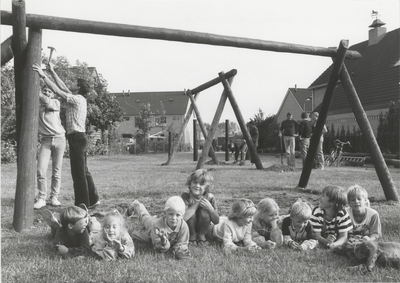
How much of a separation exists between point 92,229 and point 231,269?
52.7 inches

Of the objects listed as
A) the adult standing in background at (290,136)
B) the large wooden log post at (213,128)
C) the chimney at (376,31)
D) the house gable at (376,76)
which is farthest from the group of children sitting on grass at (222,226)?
the chimney at (376,31)

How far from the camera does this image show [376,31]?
25.8 m

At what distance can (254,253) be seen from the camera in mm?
3410

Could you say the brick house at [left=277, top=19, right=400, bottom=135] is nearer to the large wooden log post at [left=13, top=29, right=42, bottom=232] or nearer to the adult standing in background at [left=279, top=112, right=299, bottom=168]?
the adult standing in background at [left=279, top=112, right=299, bottom=168]

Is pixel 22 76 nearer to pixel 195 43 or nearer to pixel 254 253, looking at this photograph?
pixel 195 43

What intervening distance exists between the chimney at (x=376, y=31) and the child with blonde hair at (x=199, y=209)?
25580 mm

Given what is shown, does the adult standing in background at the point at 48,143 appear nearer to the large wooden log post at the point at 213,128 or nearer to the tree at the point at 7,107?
the large wooden log post at the point at 213,128

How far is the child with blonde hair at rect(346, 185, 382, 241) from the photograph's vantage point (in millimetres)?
3709

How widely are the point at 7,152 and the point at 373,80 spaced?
18.9m

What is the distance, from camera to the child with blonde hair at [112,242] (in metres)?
3.17

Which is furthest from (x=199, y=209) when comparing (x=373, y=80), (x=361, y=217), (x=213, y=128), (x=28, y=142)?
(x=373, y=80)

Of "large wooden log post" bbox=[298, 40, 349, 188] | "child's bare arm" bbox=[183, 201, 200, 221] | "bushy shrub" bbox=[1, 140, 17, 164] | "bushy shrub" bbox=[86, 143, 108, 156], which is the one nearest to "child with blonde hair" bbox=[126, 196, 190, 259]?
"child's bare arm" bbox=[183, 201, 200, 221]

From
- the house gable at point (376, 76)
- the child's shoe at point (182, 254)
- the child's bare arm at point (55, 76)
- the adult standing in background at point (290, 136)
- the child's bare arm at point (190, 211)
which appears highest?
the house gable at point (376, 76)

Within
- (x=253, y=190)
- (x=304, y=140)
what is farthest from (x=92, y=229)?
(x=304, y=140)
